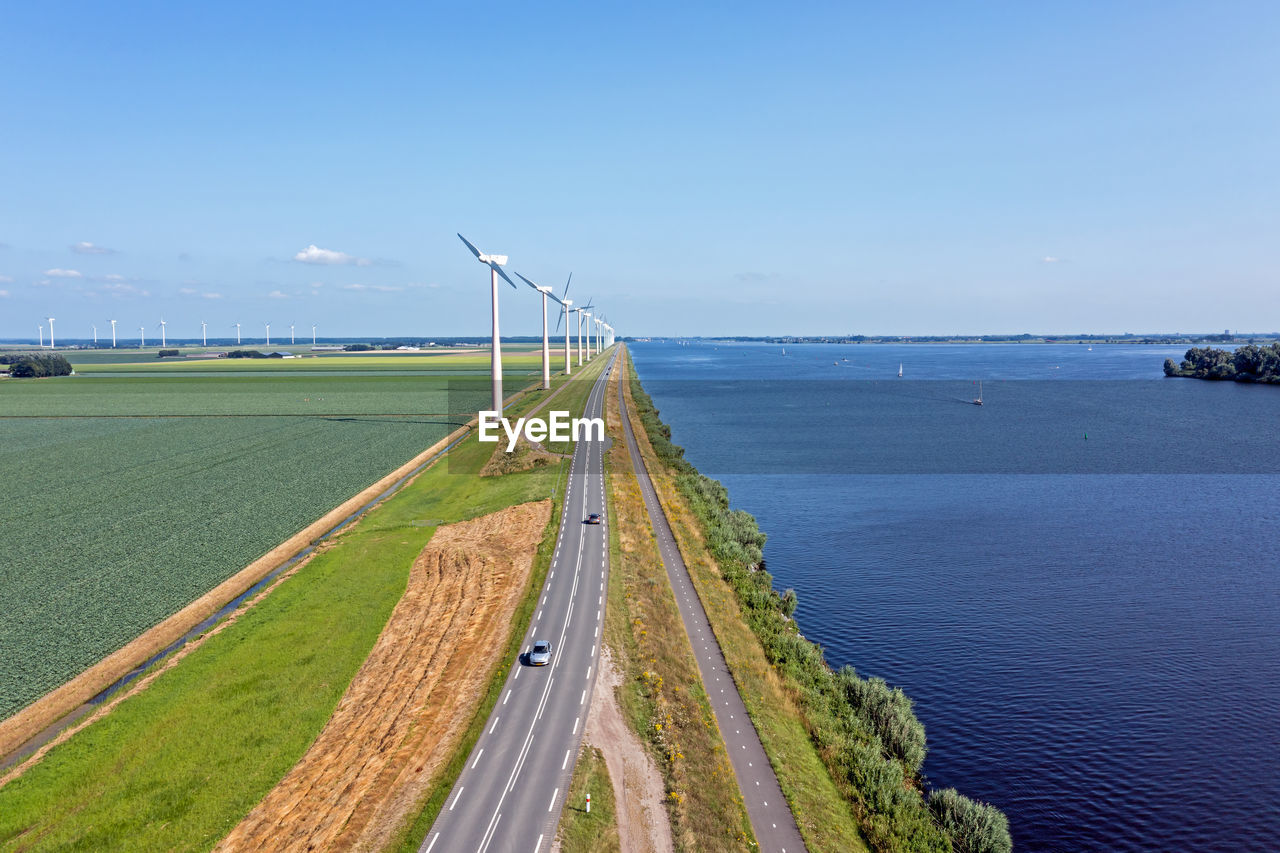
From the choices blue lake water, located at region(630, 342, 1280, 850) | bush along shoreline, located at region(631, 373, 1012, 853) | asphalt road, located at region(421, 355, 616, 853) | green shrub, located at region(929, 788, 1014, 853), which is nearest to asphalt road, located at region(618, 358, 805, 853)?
bush along shoreline, located at region(631, 373, 1012, 853)

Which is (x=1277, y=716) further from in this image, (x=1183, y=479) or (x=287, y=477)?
(x=287, y=477)

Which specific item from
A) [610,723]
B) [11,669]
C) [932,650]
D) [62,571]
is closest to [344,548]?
[62,571]

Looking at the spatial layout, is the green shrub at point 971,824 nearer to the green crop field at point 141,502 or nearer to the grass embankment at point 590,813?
the grass embankment at point 590,813

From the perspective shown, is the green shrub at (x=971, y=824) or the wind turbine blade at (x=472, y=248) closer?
the green shrub at (x=971, y=824)

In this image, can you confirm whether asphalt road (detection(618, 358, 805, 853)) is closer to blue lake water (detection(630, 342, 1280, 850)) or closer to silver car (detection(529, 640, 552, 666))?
silver car (detection(529, 640, 552, 666))

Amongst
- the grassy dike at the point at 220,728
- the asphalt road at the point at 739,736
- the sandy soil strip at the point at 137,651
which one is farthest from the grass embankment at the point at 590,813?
the sandy soil strip at the point at 137,651

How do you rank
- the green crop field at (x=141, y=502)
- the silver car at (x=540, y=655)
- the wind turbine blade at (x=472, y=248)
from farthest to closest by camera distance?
1. the wind turbine blade at (x=472, y=248)
2. the green crop field at (x=141, y=502)
3. the silver car at (x=540, y=655)
